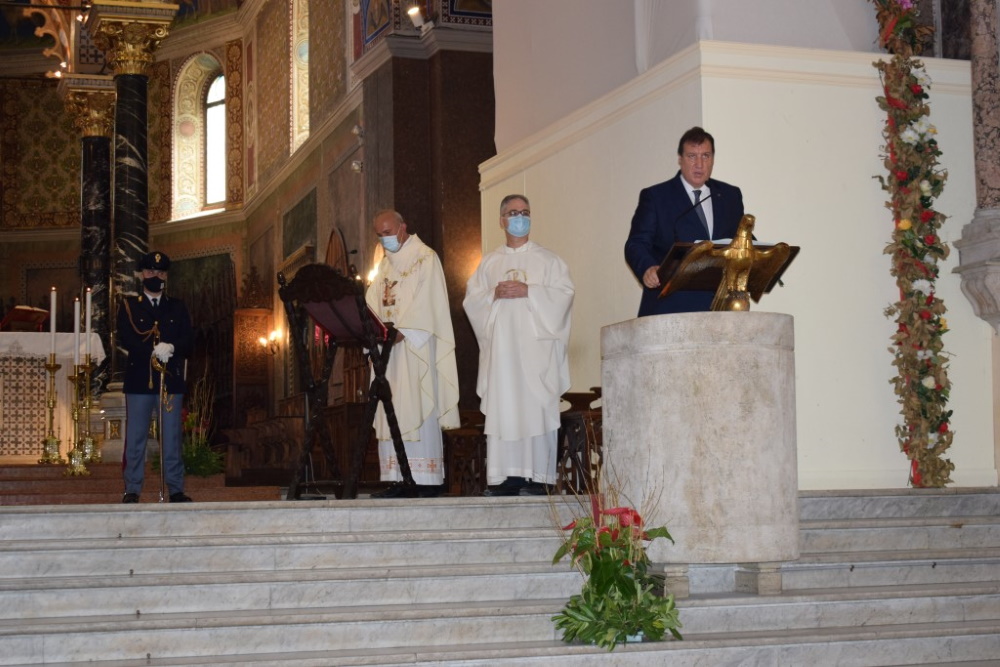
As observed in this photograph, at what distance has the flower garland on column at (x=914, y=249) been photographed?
8461 mm

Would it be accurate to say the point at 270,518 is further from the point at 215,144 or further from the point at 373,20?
the point at 215,144

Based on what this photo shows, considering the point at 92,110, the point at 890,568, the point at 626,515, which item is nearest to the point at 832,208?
the point at 890,568

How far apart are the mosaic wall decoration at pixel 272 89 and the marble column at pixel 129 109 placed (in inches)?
283

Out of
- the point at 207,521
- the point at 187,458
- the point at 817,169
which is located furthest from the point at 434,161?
the point at 207,521

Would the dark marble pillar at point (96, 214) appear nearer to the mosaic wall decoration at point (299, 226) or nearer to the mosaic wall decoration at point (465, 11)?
the mosaic wall decoration at point (299, 226)

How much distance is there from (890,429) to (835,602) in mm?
2855

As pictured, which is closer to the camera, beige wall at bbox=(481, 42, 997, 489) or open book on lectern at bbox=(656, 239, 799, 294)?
open book on lectern at bbox=(656, 239, 799, 294)

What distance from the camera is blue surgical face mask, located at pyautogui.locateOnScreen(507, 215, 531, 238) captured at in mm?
7883

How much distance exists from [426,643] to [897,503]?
9.09ft

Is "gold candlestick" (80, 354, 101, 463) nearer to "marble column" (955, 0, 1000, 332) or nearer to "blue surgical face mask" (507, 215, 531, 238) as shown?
"blue surgical face mask" (507, 215, 531, 238)

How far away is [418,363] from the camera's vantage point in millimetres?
8312

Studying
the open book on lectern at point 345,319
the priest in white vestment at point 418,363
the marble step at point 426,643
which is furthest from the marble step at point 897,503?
the open book on lectern at point 345,319

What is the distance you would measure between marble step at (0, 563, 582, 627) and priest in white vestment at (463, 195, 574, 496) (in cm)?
175

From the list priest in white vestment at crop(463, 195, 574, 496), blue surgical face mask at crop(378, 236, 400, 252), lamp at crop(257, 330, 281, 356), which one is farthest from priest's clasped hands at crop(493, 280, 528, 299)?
lamp at crop(257, 330, 281, 356)
